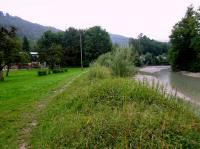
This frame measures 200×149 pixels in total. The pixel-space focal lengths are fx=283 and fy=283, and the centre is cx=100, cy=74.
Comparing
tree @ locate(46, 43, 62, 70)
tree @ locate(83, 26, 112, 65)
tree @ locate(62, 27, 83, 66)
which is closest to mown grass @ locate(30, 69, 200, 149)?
tree @ locate(46, 43, 62, 70)

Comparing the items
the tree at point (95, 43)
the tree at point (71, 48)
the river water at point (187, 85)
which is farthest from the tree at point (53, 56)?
the river water at point (187, 85)

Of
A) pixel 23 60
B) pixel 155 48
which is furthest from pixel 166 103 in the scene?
pixel 155 48

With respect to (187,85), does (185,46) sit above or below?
above

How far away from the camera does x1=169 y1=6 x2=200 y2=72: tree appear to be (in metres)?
47.7

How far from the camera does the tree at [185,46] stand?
47719 millimetres

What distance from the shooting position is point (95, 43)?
200ft

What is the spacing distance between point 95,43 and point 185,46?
18.8 meters

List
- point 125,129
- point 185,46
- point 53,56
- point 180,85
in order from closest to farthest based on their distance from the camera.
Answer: point 125,129 → point 180,85 → point 53,56 → point 185,46

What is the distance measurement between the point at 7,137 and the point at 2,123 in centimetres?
154

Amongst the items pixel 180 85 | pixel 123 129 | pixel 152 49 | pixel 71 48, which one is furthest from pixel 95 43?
pixel 123 129

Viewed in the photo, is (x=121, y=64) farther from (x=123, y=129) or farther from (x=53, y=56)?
(x=53, y=56)

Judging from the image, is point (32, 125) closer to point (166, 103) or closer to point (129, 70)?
point (166, 103)

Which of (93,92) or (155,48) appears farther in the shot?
(155,48)

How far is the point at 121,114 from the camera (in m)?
6.65
